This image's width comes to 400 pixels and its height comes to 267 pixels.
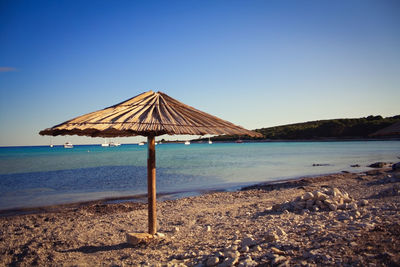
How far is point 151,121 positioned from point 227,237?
276 cm

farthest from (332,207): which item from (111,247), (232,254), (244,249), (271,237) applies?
(111,247)

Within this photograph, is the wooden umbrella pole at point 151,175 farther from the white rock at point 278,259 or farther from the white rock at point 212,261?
the white rock at point 278,259

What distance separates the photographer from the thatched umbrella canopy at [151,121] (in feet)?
13.7

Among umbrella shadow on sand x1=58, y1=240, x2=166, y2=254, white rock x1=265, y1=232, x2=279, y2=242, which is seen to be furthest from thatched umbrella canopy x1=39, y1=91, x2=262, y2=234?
white rock x1=265, y1=232, x2=279, y2=242

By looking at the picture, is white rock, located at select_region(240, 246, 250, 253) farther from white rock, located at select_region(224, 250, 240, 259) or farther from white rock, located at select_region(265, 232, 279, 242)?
white rock, located at select_region(265, 232, 279, 242)

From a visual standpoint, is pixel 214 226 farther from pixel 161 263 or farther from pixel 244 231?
pixel 161 263

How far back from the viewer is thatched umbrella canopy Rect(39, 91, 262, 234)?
4.18m

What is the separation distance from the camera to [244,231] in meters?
5.65

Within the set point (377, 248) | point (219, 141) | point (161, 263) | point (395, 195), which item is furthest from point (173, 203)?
point (219, 141)

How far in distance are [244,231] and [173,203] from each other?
561 cm

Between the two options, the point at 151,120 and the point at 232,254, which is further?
the point at 151,120

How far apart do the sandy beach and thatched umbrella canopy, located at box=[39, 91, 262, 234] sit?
3.60 ft

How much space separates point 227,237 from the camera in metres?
5.32

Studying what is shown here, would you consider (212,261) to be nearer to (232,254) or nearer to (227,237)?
(232,254)
